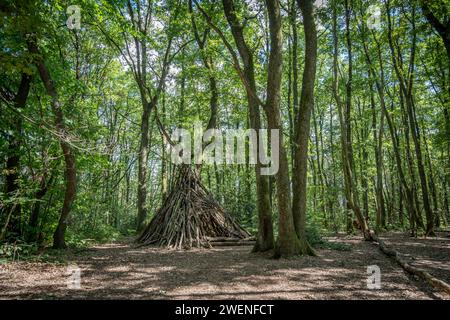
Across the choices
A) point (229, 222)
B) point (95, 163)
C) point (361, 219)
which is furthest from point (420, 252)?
point (95, 163)

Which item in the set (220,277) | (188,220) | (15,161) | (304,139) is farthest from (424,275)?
(15,161)

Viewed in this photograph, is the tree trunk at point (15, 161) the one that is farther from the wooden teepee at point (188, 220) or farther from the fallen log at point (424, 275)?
the fallen log at point (424, 275)

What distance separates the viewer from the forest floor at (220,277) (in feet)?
10.1

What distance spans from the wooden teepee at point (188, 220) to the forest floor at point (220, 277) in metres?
1.49

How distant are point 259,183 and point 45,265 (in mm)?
Result: 3803

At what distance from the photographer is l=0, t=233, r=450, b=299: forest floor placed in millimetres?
3066

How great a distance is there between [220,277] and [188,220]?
12.0ft

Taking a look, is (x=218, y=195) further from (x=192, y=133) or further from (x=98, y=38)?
(x=98, y=38)

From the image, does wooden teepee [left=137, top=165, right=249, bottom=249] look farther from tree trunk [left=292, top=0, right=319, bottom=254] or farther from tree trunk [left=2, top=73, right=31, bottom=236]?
tree trunk [left=2, top=73, right=31, bottom=236]

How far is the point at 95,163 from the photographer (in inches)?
273

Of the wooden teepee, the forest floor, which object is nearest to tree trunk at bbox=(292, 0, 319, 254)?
the forest floor

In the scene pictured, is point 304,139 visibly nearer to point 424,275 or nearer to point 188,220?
point 424,275

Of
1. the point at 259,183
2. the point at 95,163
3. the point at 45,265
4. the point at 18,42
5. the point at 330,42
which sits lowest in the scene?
the point at 45,265
